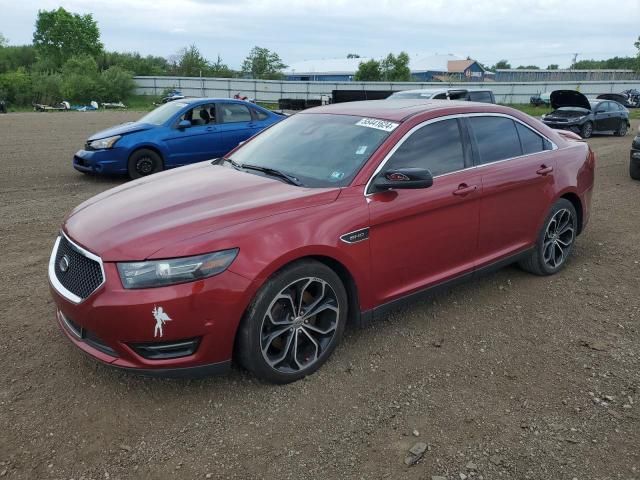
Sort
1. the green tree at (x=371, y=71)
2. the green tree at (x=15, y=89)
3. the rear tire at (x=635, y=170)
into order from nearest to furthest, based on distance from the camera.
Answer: the rear tire at (x=635, y=170) → the green tree at (x=15, y=89) → the green tree at (x=371, y=71)

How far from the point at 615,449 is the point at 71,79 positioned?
158ft

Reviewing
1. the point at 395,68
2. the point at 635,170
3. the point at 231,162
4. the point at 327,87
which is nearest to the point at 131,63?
the point at 395,68

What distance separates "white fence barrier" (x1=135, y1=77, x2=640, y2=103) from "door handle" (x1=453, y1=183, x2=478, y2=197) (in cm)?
3175

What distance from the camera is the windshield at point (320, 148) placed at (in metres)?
3.64

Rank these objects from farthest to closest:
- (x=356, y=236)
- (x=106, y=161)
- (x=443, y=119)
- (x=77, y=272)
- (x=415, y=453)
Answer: (x=106, y=161) < (x=443, y=119) < (x=356, y=236) < (x=77, y=272) < (x=415, y=453)

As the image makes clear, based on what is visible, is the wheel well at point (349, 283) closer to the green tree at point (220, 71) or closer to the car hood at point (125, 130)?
the car hood at point (125, 130)

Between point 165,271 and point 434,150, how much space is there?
2.21m

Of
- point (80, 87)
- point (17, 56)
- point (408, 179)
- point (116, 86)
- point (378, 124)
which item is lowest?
point (408, 179)

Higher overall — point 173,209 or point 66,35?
point 66,35

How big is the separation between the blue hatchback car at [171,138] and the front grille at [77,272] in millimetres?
6409

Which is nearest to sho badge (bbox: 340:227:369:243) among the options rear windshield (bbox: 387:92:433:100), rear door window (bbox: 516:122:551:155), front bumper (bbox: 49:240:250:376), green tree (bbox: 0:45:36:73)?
front bumper (bbox: 49:240:250:376)

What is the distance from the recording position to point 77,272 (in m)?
3.04

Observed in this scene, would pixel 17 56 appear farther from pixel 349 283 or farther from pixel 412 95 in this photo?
pixel 349 283

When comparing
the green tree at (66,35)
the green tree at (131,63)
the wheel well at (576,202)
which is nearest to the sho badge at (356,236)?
the wheel well at (576,202)
